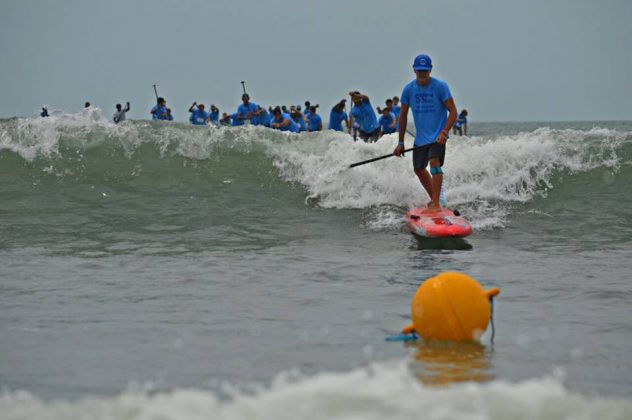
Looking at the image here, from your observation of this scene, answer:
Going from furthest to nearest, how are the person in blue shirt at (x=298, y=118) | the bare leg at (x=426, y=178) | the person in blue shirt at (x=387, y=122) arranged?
the person in blue shirt at (x=298, y=118), the person in blue shirt at (x=387, y=122), the bare leg at (x=426, y=178)

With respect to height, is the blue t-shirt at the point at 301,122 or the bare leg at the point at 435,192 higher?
the blue t-shirt at the point at 301,122

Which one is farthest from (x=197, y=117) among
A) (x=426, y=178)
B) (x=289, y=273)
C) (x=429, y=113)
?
(x=289, y=273)

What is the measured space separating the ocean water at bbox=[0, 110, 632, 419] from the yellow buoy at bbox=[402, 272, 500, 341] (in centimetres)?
9

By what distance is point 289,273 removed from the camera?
8398 millimetres

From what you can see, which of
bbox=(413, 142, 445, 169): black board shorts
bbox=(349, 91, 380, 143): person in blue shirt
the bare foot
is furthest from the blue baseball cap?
bbox=(349, 91, 380, 143): person in blue shirt

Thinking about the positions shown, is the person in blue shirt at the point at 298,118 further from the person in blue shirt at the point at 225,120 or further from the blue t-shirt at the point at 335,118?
the person in blue shirt at the point at 225,120

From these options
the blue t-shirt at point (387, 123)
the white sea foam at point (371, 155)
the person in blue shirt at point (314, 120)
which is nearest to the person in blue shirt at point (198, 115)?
the person in blue shirt at point (314, 120)

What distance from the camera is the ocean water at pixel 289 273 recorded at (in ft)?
15.1

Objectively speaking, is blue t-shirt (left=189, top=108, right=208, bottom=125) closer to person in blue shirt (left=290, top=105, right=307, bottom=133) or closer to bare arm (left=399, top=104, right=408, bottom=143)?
person in blue shirt (left=290, top=105, right=307, bottom=133)

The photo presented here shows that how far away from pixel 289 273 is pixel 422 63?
3187 mm

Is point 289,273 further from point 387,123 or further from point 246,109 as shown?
point 246,109

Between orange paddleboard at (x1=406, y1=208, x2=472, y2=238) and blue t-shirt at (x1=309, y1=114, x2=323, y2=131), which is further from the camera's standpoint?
blue t-shirt at (x1=309, y1=114, x2=323, y2=131)

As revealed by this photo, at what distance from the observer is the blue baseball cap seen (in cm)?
1019

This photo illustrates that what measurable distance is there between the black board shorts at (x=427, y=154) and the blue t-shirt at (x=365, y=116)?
9.16 m
